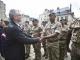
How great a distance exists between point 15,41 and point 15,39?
0.07 meters

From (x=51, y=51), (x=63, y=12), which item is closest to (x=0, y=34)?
(x=51, y=51)

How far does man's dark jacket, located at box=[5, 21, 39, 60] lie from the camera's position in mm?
5137

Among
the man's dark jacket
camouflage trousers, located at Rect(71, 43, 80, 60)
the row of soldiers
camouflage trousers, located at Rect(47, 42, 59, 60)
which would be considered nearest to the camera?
the man's dark jacket

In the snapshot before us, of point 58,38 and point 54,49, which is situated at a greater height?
point 58,38

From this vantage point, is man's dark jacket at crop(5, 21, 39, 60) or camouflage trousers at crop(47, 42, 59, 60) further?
camouflage trousers at crop(47, 42, 59, 60)

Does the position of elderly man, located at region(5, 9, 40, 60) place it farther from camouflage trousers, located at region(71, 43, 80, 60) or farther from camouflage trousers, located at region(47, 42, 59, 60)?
camouflage trousers, located at region(47, 42, 59, 60)

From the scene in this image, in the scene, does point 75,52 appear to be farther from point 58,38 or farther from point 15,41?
point 15,41

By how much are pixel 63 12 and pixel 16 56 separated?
67582 mm

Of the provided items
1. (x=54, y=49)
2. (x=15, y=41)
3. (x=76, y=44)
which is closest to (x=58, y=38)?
(x=54, y=49)

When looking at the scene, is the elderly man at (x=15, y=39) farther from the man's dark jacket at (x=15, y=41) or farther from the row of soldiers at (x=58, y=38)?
the row of soldiers at (x=58, y=38)

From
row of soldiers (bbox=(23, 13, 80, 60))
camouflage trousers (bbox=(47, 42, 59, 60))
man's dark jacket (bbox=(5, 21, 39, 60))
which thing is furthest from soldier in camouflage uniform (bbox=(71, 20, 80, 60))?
man's dark jacket (bbox=(5, 21, 39, 60))

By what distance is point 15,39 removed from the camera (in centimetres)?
518

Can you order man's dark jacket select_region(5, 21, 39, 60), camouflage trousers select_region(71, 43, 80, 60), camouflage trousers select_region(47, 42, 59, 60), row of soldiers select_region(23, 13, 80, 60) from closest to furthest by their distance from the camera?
man's dark jacket select_region(5, 21, 39, 60) → camouflage trousers select_region(71, 43, 80, 60) → row of soldiers select_region(23, 13, 80, 60) → camouflage trousers select_region(47, 42, 59, 60)

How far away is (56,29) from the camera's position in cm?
675
